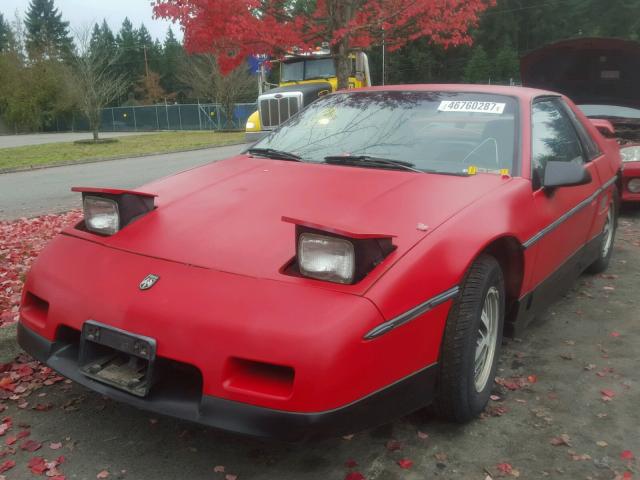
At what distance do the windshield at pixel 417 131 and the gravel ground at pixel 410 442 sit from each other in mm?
1146

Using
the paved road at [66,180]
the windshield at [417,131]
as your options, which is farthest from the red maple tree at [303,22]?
the windshield at [417,131]

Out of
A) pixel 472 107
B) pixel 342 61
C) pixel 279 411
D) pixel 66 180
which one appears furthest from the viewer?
pixel 66 180

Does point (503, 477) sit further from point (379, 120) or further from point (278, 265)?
point (379, 120)

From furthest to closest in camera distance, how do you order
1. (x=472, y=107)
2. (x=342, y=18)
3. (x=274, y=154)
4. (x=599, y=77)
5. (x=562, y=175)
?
(x=342, y=18), (x=599, y=77), (x=274, y=154), (x=472, y=107), (x=562, y=175)

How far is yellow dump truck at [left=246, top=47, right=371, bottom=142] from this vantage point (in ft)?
49.9

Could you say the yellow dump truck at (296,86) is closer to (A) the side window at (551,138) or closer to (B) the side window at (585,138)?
(B) the side window at (585,138)

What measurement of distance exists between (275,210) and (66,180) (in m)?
10.5

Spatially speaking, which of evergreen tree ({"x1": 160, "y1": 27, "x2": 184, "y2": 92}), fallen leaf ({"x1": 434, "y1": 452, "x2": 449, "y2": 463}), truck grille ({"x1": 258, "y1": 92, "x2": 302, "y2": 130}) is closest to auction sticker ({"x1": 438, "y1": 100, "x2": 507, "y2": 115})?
fallen leaf ({"x1": 434, "y1": 452, "x2": 449, "y2": 463})

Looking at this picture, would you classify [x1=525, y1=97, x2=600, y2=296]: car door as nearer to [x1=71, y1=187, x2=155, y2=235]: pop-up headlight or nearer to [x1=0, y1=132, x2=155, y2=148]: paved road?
[x1=71, y1=187, x2=155, y2=235]: pop-up headlight

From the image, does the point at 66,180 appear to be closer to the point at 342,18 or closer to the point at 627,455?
the point at 342,18

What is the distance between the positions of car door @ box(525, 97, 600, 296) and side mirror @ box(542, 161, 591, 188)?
0.06m

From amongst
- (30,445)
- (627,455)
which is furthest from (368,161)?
(30,445)

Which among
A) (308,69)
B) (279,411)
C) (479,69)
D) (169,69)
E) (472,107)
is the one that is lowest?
(279,411)

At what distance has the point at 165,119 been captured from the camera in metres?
44.1
